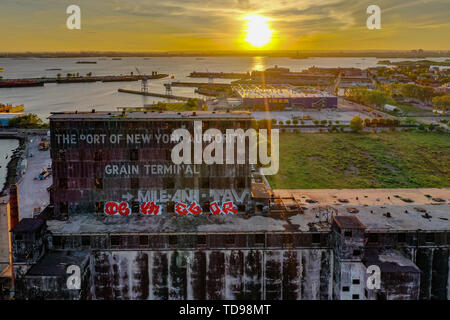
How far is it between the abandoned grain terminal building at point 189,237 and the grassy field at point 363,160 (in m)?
22.3

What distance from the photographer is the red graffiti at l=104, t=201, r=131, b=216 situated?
3547cm

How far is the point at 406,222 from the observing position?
3412 cm

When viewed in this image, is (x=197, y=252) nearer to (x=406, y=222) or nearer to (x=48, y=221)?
(x=48, y=221)

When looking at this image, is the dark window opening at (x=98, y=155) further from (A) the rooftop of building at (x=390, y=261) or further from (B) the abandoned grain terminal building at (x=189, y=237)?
(A) the rooftop of building at (x=390, y=261)

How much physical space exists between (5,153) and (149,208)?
66187 mm

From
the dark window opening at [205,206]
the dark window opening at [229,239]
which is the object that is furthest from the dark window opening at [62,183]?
the dark window opening at [229,239]

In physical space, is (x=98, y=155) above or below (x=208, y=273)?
above

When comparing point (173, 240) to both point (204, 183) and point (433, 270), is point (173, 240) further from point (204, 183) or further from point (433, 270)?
point (433, 270)

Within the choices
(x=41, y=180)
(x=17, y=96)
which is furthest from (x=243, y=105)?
(x=17, y=96)

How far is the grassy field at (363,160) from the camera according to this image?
196ft

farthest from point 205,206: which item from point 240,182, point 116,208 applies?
point 116,208

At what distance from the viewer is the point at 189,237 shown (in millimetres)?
31953
